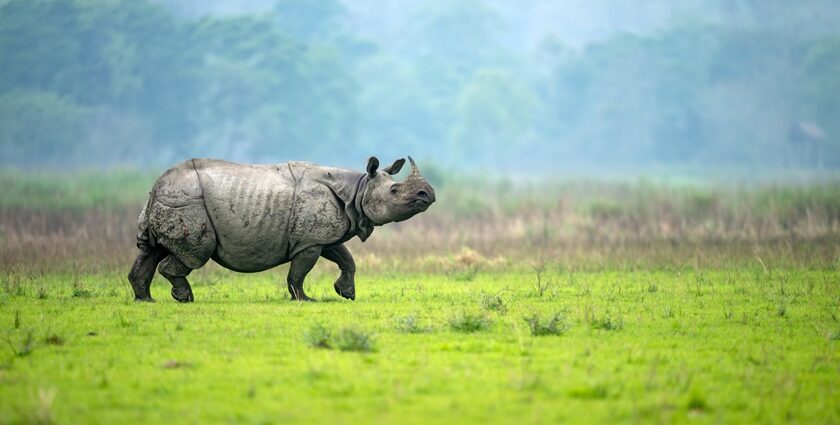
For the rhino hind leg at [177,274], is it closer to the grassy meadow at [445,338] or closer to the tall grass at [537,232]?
the grassy meadow at [445,338]

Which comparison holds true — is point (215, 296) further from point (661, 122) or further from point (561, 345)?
point (661, 122)

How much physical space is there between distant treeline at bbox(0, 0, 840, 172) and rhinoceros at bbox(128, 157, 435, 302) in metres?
62.8

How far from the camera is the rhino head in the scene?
1653cm

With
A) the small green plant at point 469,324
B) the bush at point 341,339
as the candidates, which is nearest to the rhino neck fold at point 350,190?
the small green plant at point 469,324

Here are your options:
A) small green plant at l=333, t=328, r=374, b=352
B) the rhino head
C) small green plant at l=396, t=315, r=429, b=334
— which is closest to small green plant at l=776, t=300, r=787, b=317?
small green plant at l=396, t=315, r=429, b=334

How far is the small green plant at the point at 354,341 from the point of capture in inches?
462

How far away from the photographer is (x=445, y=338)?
12797 millimetres

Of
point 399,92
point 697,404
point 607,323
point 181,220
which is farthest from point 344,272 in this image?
point 399,92

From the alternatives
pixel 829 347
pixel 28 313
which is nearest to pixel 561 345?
pixel 829 347

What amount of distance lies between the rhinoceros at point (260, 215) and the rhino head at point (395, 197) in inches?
0.5

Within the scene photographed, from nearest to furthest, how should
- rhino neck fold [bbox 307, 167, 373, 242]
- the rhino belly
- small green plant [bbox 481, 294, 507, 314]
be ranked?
1. small green plant [bbox 481, 294, 507, 314]
2. the rhino belly
3. rhino neck fold [bbox 307, 167, 373, 242]

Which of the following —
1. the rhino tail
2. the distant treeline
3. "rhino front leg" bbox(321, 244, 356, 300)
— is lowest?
"rhino front leg" bbox(321, 244, 356, 300)

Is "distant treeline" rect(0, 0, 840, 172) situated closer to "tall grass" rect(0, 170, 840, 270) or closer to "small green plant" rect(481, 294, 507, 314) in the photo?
"tall grass" rect(0, 170, 840, 270)

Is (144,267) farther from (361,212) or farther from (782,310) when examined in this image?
(782,310)
